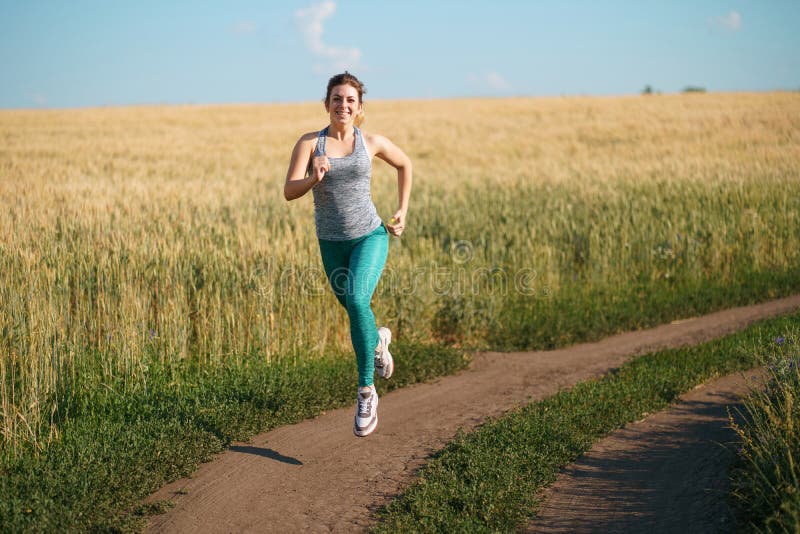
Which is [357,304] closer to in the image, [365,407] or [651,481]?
[365,407]

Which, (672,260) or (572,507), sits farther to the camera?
(672,260)

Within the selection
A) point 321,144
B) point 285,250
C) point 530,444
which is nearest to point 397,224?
point 321,144

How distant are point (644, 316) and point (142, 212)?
23.0 feet

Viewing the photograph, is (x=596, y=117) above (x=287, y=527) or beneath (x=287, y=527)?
above

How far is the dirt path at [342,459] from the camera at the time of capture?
14.7ft

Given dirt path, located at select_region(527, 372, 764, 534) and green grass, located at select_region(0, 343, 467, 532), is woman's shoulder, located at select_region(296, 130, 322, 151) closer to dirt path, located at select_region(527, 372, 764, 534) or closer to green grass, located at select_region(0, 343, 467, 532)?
green grass, located at select_region(0, 343, 467, 532)

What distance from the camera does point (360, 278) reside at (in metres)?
5.17

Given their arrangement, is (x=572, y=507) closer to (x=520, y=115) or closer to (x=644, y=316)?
(x=644, y=316)

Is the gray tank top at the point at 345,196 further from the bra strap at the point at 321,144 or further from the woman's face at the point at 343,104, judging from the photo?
the woman's face at the point at 343,104

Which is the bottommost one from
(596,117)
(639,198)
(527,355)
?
(527,355)

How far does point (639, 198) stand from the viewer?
14.5 meters

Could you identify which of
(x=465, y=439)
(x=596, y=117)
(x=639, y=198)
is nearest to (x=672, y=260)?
(x=639, y=198)

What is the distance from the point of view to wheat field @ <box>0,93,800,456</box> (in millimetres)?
6621

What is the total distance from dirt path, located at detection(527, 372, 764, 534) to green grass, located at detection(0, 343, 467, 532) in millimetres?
2293
